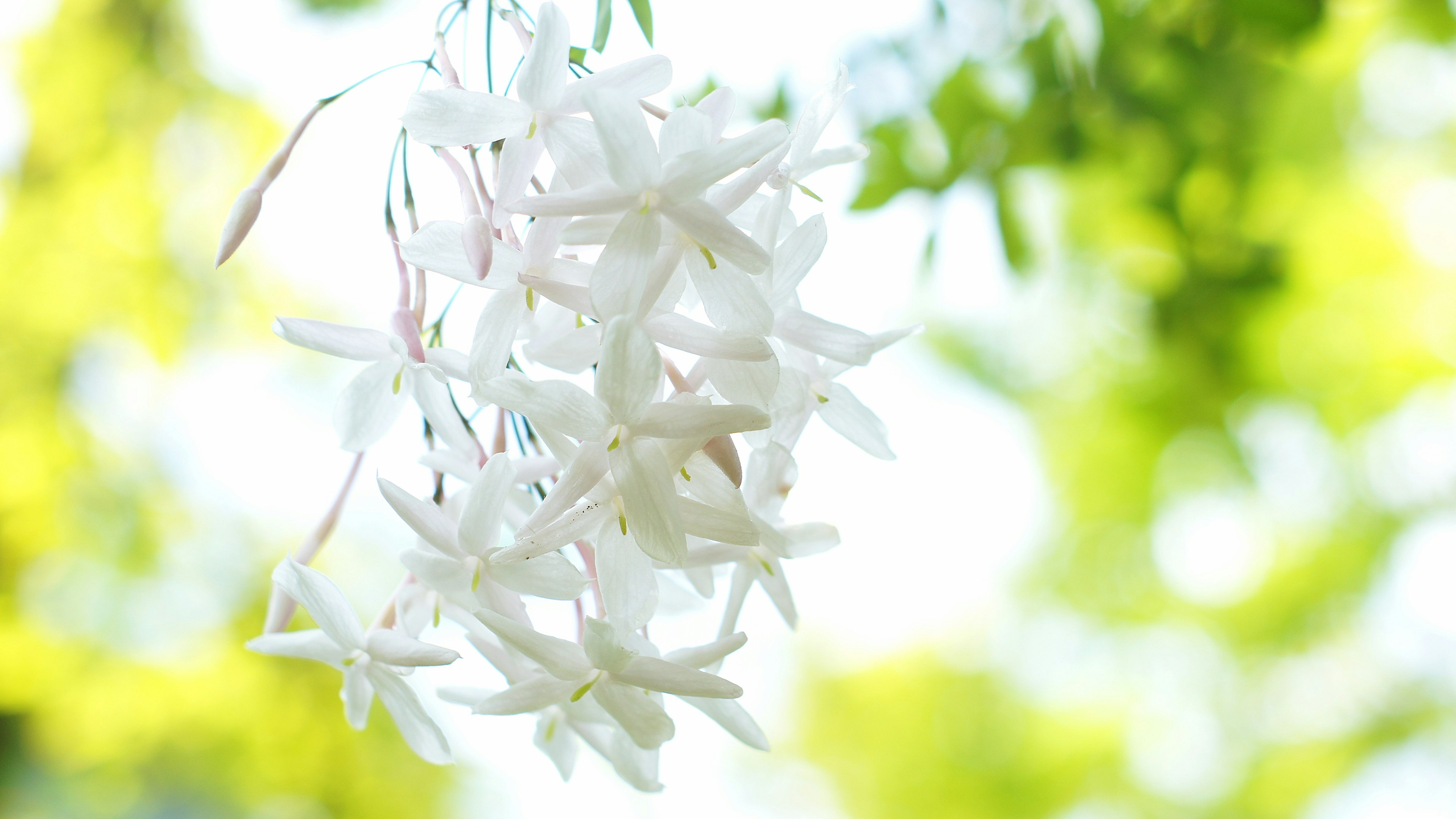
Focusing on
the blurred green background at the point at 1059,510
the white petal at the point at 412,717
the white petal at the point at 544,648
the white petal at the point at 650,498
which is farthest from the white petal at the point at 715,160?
the blurred green background at the point at 1059,510

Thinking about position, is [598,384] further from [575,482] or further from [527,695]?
[527,695]

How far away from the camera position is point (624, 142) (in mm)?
340

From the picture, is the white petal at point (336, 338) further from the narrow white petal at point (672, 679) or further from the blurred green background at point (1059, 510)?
the blurred green background at point (1059, 510)

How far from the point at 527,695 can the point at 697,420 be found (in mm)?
185

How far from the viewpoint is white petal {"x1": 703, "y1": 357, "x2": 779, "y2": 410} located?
0.38 metres

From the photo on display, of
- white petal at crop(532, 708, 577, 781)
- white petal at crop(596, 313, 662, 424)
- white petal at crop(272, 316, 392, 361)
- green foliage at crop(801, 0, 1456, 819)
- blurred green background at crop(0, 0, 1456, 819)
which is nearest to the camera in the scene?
white petal at crop(596, 313, 662, 424)

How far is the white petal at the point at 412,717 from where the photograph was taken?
1.63ft

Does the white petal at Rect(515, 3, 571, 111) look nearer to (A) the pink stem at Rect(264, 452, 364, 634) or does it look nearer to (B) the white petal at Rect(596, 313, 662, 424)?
(B) the white petal at Rect(596, 313, 662, 424)

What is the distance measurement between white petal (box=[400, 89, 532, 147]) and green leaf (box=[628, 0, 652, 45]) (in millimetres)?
135

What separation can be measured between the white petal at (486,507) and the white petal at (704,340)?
4.0 inches

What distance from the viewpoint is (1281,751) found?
376 cm

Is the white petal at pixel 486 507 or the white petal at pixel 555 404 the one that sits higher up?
the white petal at pixel 555 404

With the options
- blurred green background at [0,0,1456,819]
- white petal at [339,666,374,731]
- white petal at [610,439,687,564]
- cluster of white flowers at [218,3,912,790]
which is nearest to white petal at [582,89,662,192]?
cluster of white flowers at [218,3,912,790]

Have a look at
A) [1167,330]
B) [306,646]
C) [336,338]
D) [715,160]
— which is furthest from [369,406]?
[1167,330]
